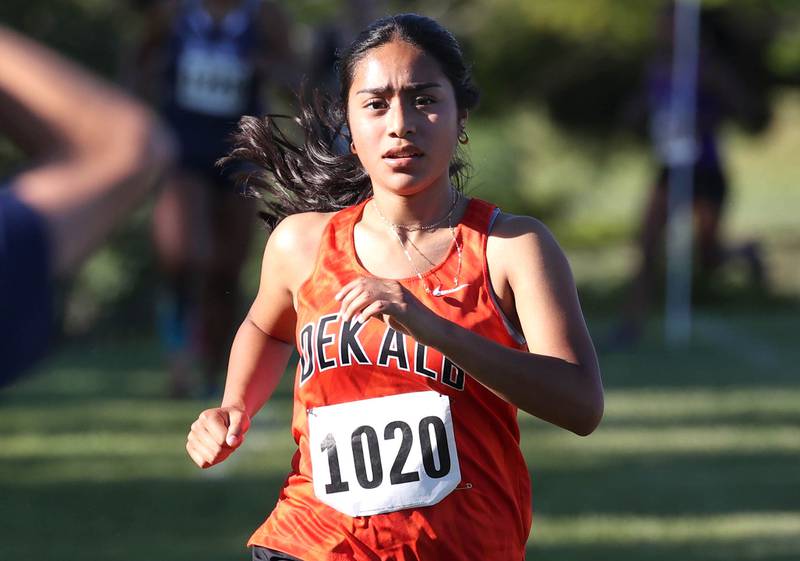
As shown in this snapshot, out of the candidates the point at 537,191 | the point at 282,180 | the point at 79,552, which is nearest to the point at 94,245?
the point at 282,180

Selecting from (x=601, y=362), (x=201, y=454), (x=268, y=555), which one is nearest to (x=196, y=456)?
(x=201, y=454)

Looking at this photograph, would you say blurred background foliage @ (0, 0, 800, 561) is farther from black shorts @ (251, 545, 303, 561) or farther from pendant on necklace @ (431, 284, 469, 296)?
pendant on necklace @ (431, 284, 469, 296)

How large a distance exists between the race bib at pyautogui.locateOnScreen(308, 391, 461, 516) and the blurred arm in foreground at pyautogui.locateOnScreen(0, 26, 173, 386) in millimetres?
1367

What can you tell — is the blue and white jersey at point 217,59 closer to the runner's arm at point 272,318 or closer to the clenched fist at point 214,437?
the runner's arm at point 272,318

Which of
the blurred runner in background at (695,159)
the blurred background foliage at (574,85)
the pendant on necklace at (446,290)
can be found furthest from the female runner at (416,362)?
the blurred background foliage at (574,85)

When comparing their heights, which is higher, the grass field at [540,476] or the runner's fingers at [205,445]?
the runner's fingers at [205,445]

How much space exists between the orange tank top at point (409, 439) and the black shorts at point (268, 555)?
2 cm

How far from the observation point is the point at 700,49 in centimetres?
1325

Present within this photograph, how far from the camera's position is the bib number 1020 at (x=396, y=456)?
3.31 meters

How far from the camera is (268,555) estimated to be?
3453 millimetres

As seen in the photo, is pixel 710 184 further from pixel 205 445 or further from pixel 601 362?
pixel 205 445

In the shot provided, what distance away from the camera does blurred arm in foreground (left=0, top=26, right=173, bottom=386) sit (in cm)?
190

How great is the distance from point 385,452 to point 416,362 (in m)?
0.20

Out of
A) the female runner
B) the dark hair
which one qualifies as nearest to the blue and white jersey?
the dark hair
